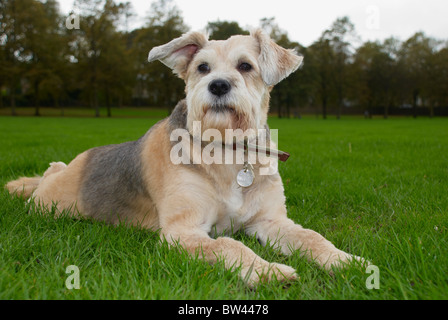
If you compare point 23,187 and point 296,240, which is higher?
point 23,187

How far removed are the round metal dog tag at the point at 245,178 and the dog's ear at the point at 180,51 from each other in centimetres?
135

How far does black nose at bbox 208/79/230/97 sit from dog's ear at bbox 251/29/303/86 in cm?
56

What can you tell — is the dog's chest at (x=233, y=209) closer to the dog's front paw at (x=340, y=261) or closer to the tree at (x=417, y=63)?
the dog's front paw at (x=340, y=261)

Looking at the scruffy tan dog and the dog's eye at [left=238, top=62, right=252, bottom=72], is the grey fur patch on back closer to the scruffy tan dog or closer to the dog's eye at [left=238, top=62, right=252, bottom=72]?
the scruffy tan dog

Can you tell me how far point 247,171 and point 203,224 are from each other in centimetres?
68

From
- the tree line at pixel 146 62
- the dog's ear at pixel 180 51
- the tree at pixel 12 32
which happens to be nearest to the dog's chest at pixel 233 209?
the dog's ear at pixel 180 51

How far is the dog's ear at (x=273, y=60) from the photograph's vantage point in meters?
3.76

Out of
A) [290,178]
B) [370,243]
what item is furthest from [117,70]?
[370,243]

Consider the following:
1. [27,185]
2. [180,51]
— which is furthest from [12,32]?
[180,51]

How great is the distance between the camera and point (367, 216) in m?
4.42

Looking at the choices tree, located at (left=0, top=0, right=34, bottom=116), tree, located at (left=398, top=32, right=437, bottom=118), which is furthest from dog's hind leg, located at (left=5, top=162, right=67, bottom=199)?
tree, located at (left=398, top=32, right=437, bottom=118)

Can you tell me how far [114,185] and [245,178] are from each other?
1.52m

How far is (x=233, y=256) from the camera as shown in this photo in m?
2.84

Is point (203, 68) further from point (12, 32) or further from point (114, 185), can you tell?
point (12, 32)
